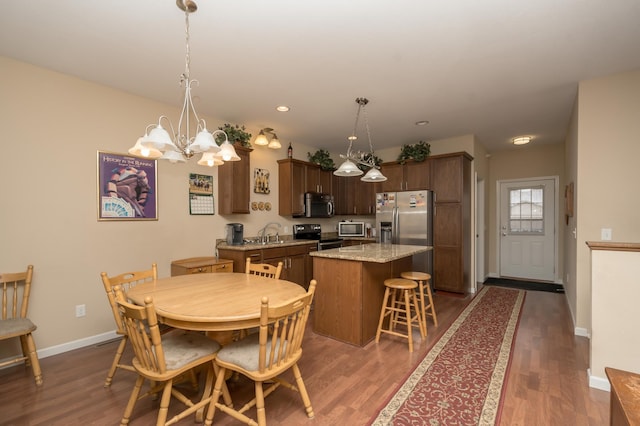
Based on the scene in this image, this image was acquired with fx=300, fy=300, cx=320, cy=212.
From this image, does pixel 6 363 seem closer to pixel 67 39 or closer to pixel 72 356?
pixel 72 356

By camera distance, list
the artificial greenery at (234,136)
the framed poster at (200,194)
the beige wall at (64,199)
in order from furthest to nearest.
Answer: the artificial greenery at (234,136)
the framed poster at (200,194)
the beige wall at (64,199)

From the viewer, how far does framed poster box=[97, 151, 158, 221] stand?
10.3 ft

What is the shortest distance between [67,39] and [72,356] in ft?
9.03

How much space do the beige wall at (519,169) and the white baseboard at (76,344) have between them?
261 inches

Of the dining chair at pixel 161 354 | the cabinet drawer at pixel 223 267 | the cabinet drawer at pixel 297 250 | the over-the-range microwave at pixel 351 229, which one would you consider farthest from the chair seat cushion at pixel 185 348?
the over-the-range microwave at pixel 351 229

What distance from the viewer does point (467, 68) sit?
2.79 meters

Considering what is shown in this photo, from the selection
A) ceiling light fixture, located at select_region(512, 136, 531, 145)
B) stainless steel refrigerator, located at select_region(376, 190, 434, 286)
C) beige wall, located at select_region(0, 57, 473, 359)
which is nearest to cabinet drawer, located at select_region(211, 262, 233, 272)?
beige wall, located at select_region(0, 57, 473, 359)

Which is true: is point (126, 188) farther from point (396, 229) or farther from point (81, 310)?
point (396, 229)

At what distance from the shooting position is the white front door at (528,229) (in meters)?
5.81

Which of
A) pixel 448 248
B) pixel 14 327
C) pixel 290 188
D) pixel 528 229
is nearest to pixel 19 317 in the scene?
pixel 14 327

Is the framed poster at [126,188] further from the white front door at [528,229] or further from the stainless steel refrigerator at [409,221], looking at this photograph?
the white front door at [528,229]

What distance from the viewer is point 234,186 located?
4137mm

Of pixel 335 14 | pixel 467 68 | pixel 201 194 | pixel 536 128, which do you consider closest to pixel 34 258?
pixel 201 194

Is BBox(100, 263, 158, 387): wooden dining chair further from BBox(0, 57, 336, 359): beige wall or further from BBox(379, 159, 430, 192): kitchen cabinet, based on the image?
BBox(379, 159, 430, 192): kitchen cabinet
